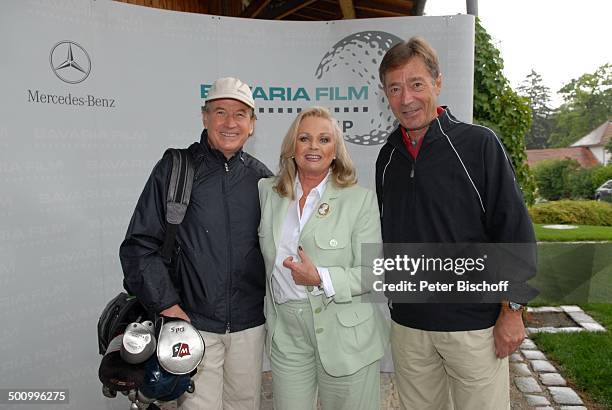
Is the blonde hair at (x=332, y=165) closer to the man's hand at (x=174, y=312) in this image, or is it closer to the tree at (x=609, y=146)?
the man's hand at (x=174, y=312)

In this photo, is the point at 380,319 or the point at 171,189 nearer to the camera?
the point at 171,189

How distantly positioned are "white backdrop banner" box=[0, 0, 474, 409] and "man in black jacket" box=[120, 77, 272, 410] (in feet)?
4.13

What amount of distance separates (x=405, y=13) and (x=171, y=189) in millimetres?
4765

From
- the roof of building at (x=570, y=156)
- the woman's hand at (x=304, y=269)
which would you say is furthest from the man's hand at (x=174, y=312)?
the roof of building at (x=570, y=156)

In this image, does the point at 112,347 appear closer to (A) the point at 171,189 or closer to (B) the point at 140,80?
(A) the point at 171,189

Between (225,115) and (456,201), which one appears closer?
(456,201)

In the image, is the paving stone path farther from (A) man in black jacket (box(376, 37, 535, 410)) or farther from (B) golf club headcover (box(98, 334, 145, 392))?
(B) golf club headcover (box(98, 334, 145, 392))

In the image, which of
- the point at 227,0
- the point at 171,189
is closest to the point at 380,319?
the point at 171,189

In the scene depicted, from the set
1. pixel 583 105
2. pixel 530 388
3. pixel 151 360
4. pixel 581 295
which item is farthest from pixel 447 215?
pixel 583 105

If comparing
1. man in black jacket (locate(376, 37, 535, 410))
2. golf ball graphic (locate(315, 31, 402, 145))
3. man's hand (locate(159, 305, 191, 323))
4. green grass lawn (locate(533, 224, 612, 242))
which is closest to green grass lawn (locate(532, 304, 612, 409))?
man in black jacket (locate(376, 37, 535, 410))

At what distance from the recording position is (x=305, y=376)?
2.20 m

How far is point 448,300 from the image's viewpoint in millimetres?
2223

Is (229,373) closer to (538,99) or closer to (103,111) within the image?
(103,111)

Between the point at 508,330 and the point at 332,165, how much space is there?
3.51 feet
